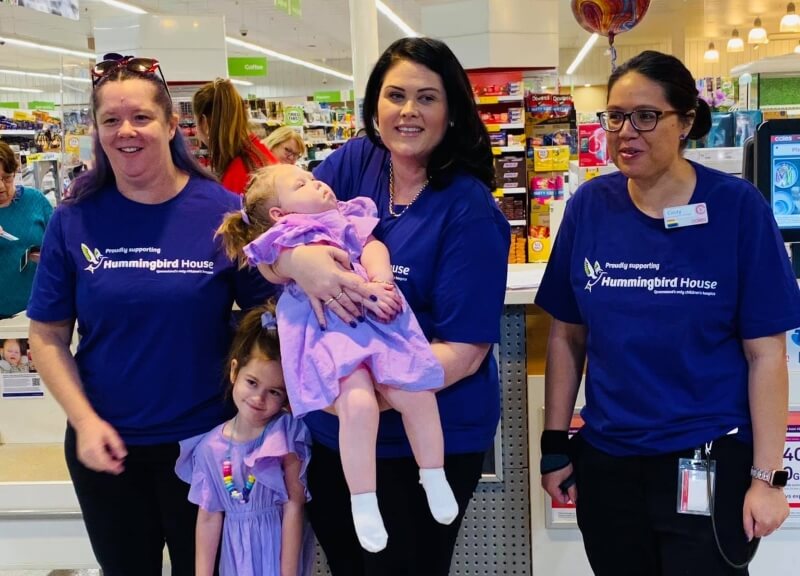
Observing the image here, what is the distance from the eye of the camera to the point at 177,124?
6.37ft

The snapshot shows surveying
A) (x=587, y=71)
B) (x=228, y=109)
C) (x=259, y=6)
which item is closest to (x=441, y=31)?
(x=228, y=109)

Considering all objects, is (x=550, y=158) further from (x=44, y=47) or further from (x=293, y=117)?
(x=44, y=47)

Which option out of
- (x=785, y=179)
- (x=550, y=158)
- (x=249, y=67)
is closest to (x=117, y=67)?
(x=785, y=179)

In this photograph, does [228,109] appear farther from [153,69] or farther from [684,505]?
[684,505]

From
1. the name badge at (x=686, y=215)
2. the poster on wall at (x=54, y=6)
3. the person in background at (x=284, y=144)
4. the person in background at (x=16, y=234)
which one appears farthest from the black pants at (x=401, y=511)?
the person in background at (x=284, y=144)

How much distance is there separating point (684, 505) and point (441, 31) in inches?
341

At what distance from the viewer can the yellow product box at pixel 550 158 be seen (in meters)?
8.50

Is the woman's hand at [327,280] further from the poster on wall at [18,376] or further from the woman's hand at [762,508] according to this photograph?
the poster on wall at [18,376]

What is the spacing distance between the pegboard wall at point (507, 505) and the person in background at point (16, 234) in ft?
8.43

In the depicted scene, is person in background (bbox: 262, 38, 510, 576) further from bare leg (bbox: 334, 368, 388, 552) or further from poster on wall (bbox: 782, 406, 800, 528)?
poster on wall (bbox: 782, 406, 800, 528)

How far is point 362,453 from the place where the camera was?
1567 mm

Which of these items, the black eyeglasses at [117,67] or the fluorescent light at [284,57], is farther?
the fluorescent light at [284,57]

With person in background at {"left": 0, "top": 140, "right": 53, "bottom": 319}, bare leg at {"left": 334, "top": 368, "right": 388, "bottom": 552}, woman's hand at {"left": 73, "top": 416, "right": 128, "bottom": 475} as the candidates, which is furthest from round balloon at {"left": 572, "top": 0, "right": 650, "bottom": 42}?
woman's hand at {"left": 73, "top": 416, "right": 128, "bottom": 475}

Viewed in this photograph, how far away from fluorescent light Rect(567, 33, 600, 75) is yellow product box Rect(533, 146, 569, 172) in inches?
415
